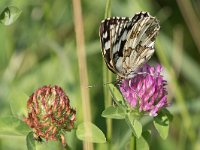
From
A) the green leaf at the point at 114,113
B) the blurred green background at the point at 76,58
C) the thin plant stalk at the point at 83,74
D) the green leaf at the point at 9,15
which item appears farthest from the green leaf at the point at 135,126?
the blurred green background at the point at 76,58

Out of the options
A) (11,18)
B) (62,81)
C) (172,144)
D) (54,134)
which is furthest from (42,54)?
(54,134)

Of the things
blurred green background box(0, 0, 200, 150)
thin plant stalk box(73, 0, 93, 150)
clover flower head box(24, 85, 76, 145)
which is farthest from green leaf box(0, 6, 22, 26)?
blurred green background box(0, 0, 200, 150)

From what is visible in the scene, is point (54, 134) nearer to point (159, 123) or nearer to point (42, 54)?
point (159, 123)

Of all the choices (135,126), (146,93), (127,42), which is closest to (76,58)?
(127,42)

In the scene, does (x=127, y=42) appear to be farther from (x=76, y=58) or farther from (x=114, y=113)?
(x=76, y=58)

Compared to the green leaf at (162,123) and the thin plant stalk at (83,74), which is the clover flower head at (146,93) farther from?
the thin plant stalk at (83,74)
